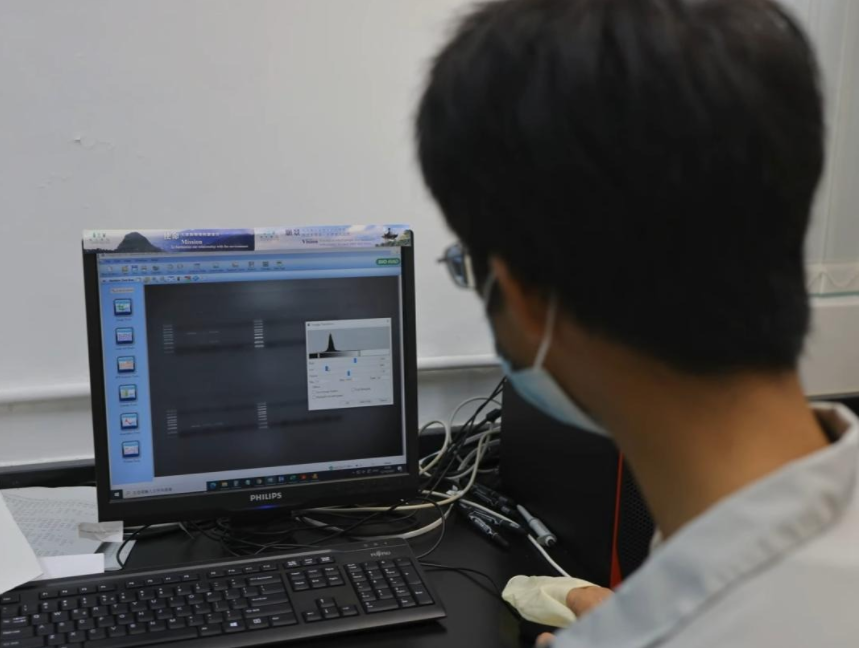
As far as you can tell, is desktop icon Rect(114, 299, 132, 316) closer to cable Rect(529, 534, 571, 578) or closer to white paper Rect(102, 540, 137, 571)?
white paper Rect(102, 540, 137, 571)

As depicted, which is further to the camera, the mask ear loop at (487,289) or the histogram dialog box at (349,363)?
the histogram dialog box at (349,363)

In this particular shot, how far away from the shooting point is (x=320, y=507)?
1.08 meters

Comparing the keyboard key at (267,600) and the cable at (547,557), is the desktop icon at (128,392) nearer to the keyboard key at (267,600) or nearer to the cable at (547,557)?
the keyboard key at (267,600)

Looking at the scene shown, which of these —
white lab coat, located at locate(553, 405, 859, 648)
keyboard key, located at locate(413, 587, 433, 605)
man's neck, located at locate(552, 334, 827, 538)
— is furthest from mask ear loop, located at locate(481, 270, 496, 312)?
keyboard key, located at locate(413, 587, 433, 605)

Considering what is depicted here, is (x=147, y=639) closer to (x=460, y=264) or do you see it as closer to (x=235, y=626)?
(x=235, y=626)

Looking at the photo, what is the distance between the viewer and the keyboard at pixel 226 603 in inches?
31.7

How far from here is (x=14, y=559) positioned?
0.91m

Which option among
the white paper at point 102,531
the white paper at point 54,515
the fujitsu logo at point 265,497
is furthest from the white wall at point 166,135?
the fujitsu logo at point 265,497

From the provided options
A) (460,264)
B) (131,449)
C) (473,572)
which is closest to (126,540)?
(131,449)

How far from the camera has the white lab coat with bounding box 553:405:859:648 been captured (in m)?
0.48

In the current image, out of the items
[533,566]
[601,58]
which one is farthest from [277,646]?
[601,58]

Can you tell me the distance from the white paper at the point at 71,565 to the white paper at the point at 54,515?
0.07ft

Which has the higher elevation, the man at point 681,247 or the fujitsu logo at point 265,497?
the man at point 681,247

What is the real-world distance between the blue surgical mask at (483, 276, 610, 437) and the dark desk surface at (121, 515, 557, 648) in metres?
0.35
